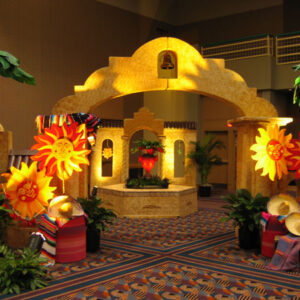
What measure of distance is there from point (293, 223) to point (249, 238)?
927mm

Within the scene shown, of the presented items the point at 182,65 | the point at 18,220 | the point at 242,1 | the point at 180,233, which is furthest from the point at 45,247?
the point at 242,1

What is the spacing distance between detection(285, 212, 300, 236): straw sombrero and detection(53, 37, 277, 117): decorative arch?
6.83 ft

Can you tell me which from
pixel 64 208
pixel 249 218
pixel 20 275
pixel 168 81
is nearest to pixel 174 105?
pixel 168 81

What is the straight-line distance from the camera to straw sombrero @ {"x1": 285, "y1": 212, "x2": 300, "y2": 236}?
552 centimetres

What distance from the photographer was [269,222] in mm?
5957

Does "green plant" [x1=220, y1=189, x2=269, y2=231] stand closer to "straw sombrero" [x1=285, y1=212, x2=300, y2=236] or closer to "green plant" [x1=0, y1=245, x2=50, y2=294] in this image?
"straw sombrero" [x1=285, y1=212, x2=300, y2=236]

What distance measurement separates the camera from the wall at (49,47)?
40.1 ft

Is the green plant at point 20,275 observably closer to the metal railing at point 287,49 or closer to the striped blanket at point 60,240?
the striped blanket at point 60,240

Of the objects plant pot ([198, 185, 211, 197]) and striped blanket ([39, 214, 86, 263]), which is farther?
plant pot ([198, 185, 211, 197])

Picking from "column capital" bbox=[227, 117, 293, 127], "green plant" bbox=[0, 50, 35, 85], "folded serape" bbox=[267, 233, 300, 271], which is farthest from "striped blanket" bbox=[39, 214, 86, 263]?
"column capital" bbox=[227, 117, 293, 127]

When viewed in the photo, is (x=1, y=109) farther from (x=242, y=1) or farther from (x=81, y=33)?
(x=242, y=1)

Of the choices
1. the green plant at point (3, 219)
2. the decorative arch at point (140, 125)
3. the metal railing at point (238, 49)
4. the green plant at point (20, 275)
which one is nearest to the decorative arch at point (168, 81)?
the green plant at point (3, 219)

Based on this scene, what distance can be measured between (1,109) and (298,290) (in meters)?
9.23

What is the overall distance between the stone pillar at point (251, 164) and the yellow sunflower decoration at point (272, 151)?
0.47 m
